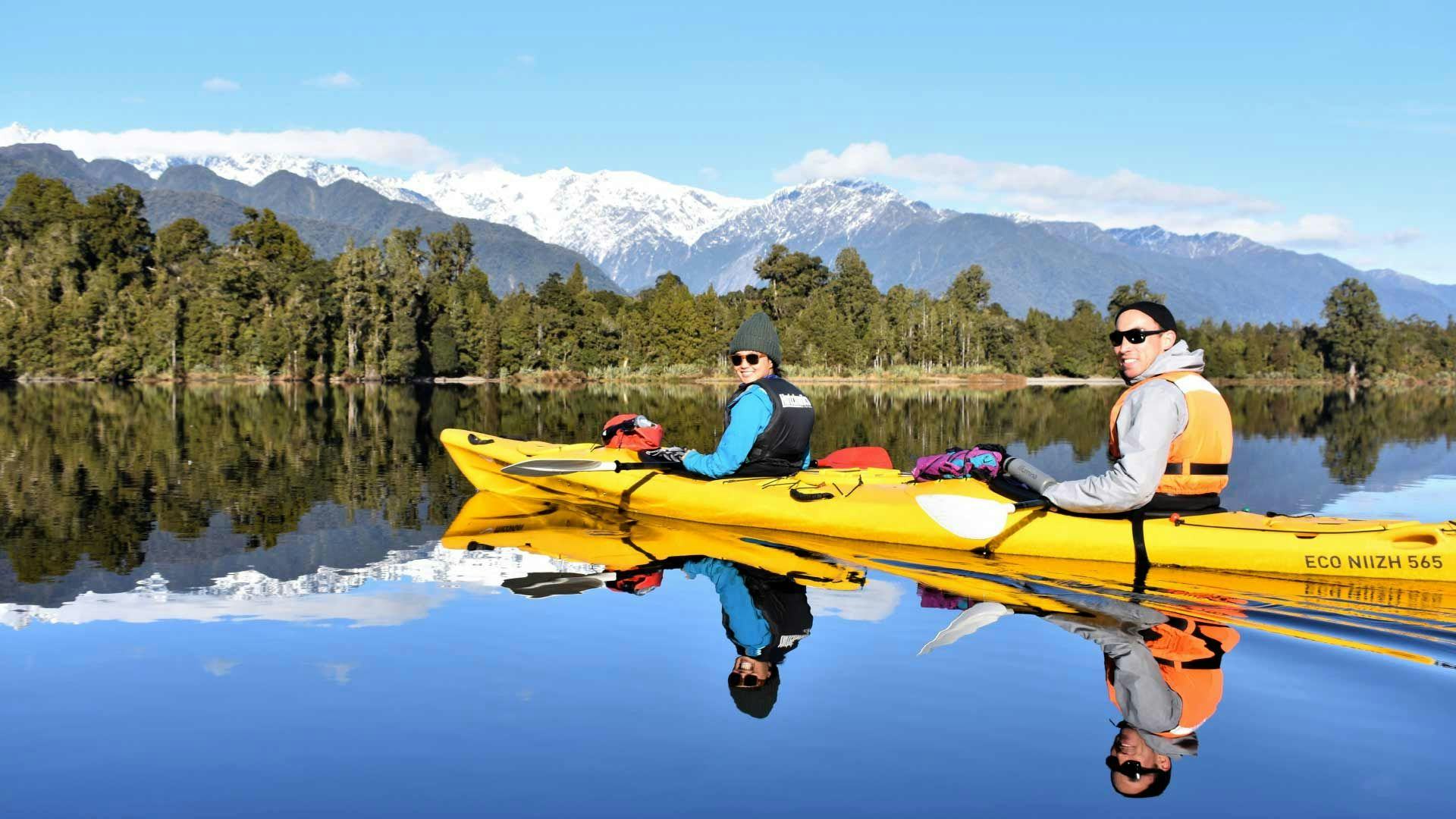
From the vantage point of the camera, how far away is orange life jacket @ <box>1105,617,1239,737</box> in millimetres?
5270

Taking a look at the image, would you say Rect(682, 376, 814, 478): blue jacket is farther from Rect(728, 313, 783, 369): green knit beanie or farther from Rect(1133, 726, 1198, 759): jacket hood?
Rect(1133, 726, 1198, 759): jacket hood

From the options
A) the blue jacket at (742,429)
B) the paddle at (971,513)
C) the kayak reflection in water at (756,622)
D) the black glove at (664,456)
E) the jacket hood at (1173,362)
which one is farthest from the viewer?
the black glove at (664,456)

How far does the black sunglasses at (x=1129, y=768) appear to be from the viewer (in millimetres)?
4574

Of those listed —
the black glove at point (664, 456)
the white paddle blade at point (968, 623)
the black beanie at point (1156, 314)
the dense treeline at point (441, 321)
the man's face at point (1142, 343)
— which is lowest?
the white paddle blade at point (968, 623)

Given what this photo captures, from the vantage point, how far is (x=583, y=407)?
3634cm

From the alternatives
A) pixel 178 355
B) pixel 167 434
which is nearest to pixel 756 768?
pixel 167 434

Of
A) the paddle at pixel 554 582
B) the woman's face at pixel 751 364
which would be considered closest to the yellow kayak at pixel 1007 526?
the woman's face at pixel 751 364

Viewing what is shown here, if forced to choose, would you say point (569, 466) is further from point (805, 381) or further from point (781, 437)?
point (805, 381)

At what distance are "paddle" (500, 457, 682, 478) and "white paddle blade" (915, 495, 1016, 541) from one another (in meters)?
3.23

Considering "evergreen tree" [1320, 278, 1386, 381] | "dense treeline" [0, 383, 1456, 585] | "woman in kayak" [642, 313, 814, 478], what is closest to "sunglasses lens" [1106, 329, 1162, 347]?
"woman in kayak" [642, 313, 814, 478]

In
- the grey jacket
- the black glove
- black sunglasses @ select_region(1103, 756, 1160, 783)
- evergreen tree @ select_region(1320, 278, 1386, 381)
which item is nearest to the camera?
black sunglasses @ select_region(1103, 756, 1160, 783)

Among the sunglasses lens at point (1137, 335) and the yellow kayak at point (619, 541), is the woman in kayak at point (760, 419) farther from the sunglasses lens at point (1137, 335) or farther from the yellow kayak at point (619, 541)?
the sunglasses lens at point (1137, 335)

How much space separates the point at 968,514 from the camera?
8859 millimetres

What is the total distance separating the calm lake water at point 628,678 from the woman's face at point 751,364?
168 cm
